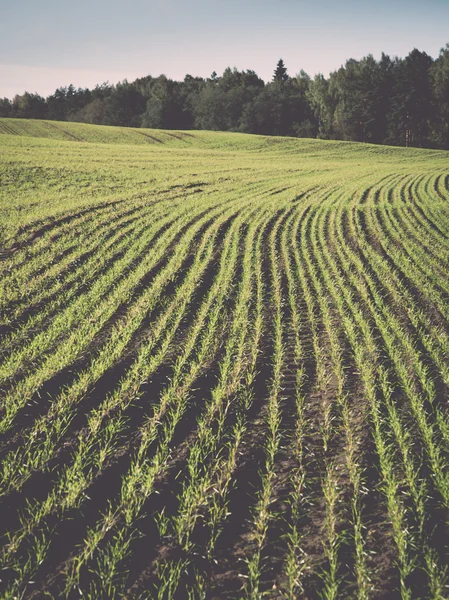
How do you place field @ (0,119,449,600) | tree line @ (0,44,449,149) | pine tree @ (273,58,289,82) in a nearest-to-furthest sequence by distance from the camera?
field @ (0,119,449,600)
tree line @ (0,44,449,149)
pine tree @ (273,58,289,82)

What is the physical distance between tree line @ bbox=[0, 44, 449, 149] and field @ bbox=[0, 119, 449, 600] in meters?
66.5

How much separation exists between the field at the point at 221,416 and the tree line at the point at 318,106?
66.5 metres

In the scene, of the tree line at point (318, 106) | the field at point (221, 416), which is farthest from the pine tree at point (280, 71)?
the field at point (221, 416)

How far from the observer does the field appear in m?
3.71

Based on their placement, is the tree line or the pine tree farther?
the pine tree

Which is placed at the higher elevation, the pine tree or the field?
the pine tree

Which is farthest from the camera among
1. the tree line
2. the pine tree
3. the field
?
the pine tree

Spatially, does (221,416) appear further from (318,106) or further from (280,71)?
(280,71)

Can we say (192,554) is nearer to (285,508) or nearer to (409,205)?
(285,508)

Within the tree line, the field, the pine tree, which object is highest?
the pine tree

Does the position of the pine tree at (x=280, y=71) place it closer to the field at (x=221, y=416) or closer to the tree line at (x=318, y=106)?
the tree line at (x=318, y=106)

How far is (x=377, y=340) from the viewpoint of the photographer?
25.5 feet

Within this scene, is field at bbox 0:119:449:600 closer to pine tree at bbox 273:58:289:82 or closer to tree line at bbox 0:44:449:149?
tree line at bbox 0:44:449:149

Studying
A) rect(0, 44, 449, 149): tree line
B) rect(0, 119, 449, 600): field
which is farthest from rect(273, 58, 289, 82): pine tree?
rect(0, 119, 449, 600): field
